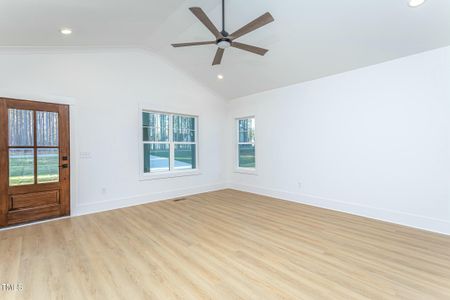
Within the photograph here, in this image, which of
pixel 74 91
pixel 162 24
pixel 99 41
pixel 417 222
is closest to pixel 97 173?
pixel 74 91

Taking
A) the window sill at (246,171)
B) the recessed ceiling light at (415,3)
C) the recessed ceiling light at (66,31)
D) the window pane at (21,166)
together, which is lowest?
the window sill at (246,171)

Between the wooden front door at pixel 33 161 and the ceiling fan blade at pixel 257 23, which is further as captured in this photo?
the wooden front door at pixel 33 161

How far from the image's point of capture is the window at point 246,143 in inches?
249

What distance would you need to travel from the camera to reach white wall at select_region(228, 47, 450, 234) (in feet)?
10.9

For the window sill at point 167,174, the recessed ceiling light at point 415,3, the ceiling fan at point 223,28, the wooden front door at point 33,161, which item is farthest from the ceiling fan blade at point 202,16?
the window sill at point 167,174

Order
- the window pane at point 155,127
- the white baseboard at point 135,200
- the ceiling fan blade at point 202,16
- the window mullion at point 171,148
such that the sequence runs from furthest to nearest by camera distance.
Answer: the window mullion at point 171,148 → the window pane at point 155,127 → the white baseboard at point 135,200 → the ceiling fan blade at point 202,16

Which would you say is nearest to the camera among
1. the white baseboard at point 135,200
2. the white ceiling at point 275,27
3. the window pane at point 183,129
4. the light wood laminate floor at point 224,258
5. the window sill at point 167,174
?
the light wood laminate floor at point 224,258

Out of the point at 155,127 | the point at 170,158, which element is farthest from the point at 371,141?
the point at 155,127

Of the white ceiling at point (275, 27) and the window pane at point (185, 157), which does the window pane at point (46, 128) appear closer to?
the white ceiling at point (275, 27)

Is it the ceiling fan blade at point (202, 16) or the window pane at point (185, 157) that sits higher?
the ceiling fan blade at point (202, 16)

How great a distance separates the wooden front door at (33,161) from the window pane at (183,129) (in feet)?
7.94

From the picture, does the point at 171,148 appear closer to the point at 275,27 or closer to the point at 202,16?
the point at 275,27

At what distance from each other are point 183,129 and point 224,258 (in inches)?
161

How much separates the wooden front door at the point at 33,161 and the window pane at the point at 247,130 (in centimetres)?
428
